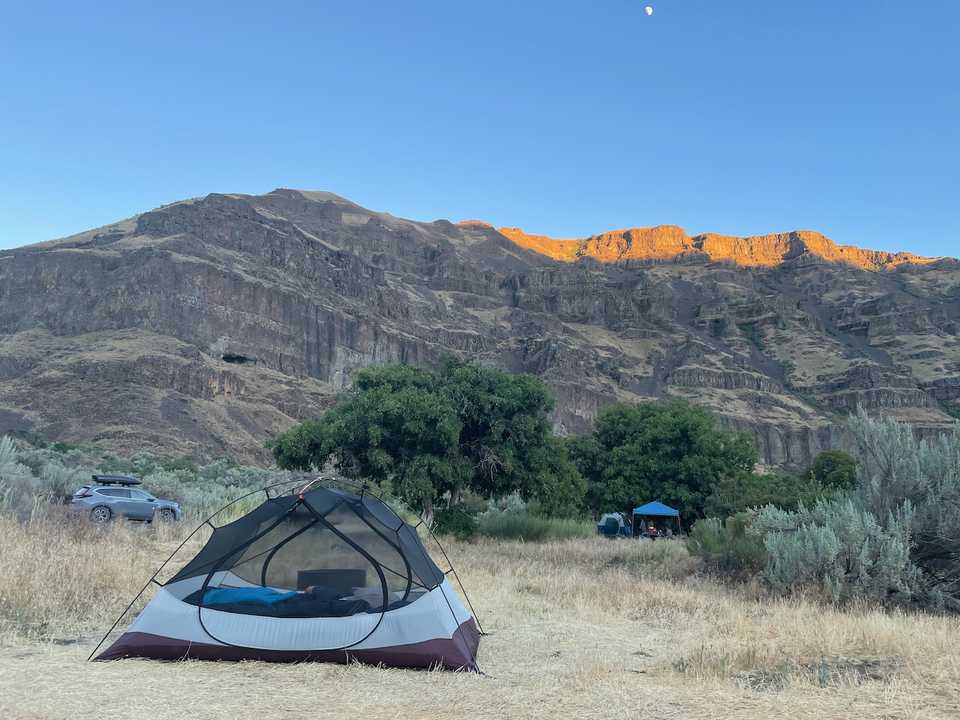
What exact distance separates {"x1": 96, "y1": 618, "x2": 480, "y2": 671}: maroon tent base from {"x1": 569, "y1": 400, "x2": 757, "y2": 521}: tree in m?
28.3

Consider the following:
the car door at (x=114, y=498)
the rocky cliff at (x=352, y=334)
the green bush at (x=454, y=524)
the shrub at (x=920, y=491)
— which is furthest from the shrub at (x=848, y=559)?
the rocky cliff at (x=352, y=334)

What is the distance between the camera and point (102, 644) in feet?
23.0

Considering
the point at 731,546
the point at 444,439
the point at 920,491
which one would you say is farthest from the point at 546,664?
the point at 444,439

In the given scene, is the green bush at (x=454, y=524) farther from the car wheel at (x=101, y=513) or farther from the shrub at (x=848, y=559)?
the shrub at (x=848, y=559)

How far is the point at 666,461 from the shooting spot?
34625mm

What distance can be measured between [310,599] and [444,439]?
12.3 metres

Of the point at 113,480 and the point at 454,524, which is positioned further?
the point at 113,480

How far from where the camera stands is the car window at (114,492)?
21297 millimetres

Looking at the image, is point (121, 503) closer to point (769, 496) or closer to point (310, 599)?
point (310, 599)

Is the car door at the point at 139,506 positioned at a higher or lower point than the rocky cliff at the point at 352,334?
lower

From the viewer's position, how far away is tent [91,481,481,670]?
6727 millimetres

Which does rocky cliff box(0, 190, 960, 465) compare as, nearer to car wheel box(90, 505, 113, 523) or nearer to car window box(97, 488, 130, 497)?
car window box(97, 488, 130, 497)

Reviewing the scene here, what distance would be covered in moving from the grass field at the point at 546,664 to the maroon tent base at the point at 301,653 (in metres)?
0.18

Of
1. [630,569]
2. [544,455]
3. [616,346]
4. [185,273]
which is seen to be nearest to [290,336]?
[185,273]
